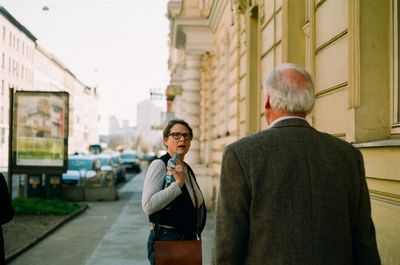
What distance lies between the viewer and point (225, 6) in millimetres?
14023

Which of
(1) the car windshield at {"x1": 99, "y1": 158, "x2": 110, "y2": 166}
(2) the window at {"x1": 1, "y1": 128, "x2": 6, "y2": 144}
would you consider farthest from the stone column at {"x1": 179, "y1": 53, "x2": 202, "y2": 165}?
(2) the window at {"x1": 1, "y1": 128, "x2": 6, "y2": 144}

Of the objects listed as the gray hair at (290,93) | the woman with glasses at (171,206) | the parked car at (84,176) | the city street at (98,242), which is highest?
the gray hair at (290,93)

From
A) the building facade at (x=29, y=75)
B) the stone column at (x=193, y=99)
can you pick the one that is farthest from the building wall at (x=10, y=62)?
the stone column at (x=193, y=99)

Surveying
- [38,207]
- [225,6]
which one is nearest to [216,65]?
[225,6]

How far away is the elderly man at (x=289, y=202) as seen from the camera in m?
2.49

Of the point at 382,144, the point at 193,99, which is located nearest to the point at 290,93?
the point at 382,144

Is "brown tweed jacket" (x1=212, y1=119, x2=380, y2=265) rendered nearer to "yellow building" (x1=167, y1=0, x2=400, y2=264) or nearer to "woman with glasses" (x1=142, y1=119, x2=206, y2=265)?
"yellow building" (x1=167, y1=0, x2=400, y2=264)

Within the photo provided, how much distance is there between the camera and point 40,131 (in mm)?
16312

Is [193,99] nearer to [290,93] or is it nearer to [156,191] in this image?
[156,191]

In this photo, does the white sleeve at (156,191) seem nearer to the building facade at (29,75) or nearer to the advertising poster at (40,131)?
the advertising poster at (40,131)

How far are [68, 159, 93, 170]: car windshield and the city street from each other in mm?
6531

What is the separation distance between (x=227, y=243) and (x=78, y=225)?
10.9 metres

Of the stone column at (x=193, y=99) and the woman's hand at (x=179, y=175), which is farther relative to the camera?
the stone column at (x=193, y=99)

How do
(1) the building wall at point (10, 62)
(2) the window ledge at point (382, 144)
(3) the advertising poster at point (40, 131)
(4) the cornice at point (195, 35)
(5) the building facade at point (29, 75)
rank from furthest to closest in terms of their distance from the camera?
1. (5) the building facade at point (29, 75)
2. (1) the building wall at point (10, 62)
3. (4) the cornice at point (195, 35)
4. (3) the advertising poster at point (40, 131)
5. (2) the window ledge at point (382, 144)
